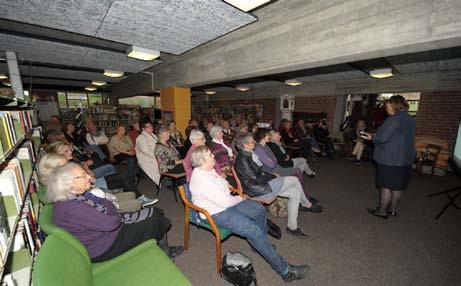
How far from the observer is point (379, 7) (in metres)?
1.92

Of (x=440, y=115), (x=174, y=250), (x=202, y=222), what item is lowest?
(x=174, y=250)

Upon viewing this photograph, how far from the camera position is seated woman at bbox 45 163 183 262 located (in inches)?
53.5

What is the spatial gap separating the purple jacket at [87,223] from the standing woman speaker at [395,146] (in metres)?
3.33

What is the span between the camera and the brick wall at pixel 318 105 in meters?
7.86

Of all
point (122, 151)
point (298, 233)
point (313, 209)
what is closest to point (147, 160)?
point (122, 151)

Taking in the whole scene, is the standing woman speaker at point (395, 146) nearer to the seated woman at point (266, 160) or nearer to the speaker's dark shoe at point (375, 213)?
the speaker's dark shoe at point (375, 213)

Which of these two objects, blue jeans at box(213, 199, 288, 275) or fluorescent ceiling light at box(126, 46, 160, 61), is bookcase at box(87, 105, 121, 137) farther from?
blue jeans at box(213, 199, 288, 275)

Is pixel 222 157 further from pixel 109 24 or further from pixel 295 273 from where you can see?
pixel 109 24

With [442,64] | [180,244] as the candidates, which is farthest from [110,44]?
[442,64]

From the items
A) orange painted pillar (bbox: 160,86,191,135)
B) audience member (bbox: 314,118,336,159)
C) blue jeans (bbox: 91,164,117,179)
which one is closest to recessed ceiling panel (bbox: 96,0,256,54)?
blue jeans (bbox: 91,164,117,179)

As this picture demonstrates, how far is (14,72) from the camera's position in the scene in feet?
12.8

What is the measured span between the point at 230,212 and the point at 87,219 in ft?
3.88

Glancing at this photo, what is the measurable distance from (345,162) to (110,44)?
6.93m

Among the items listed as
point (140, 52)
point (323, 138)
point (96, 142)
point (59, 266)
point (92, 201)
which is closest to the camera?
point (59, 266)
